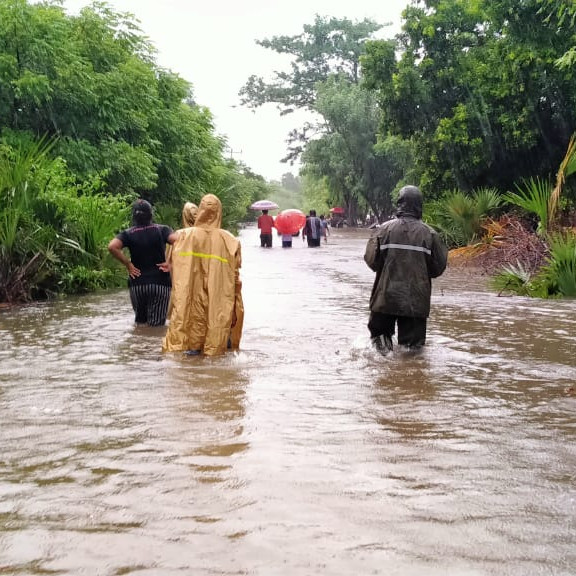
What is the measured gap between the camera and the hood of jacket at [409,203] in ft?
26.2

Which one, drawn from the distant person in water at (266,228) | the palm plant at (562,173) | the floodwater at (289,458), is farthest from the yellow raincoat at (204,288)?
the distant person in water at (266,228)

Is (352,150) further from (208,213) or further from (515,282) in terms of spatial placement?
(208,213)

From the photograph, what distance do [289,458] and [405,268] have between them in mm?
3758

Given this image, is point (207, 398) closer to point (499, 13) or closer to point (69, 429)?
point (69, 429)

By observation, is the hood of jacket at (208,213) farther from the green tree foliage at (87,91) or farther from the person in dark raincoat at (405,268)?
the green tree foliage at (87,91)

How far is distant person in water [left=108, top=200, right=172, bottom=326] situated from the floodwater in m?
0.84

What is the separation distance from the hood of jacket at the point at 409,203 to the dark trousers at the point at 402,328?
1.03 metres

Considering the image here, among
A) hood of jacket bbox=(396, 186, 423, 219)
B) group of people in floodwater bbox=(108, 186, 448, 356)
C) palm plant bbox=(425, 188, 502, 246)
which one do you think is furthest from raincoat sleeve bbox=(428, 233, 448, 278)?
palm plant bbox=(425, 188, 502, 246)

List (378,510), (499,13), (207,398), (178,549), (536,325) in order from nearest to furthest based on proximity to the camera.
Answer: (178,549)
(378,510)
(207,398)
(536,325)
(499,13)

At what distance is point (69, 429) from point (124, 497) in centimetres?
139

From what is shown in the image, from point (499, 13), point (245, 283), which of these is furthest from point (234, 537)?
point (499, 13)

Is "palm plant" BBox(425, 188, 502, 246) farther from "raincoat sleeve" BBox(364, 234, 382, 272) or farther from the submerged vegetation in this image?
→ "raincoat sleeve" BBox(364, 234, 382, 272)

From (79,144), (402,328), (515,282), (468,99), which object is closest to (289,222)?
(468,99)

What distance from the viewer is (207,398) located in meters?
5.98
